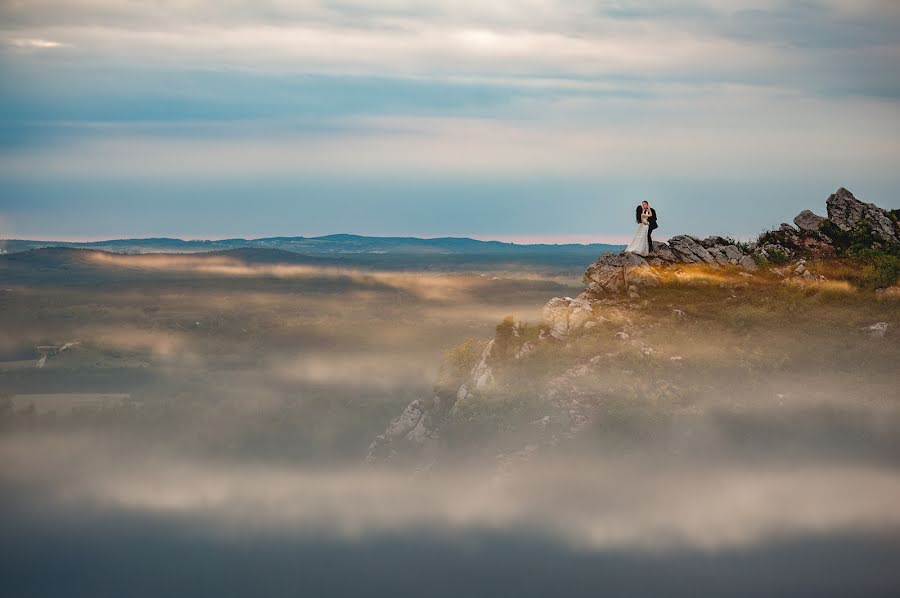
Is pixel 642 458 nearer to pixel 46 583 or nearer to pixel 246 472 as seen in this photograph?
pixel 46 583

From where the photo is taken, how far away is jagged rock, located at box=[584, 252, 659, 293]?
67250mm

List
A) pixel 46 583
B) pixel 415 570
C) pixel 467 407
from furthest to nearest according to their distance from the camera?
pixel 46 583 → pixel 415 570 → pixel 467 407

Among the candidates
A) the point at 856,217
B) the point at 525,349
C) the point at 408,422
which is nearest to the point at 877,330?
the point at 856,217

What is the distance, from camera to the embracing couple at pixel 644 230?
65500mm

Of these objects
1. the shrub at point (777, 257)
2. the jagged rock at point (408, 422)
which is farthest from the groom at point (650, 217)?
the jagged rock at point (408, 422)

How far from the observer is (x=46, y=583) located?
156750mm

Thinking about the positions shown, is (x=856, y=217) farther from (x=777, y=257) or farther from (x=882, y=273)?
(x=777, y=257)

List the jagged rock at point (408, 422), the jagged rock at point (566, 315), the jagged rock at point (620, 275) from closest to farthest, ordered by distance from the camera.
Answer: the jagged rock at point (566, 315) < the jagged rock at point (620, 275) < the jagged rock at point (408, 422)

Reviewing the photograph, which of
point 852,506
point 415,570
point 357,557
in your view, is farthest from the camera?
point 357,557

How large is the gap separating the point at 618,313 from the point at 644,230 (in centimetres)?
563

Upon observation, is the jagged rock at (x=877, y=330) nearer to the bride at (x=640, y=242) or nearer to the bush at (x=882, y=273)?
the bush at (x=882, y=273)

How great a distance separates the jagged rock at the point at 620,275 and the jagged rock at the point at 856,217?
15.0m

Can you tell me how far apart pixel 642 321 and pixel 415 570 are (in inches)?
1674

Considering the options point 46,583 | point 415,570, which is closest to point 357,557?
point 415,570
